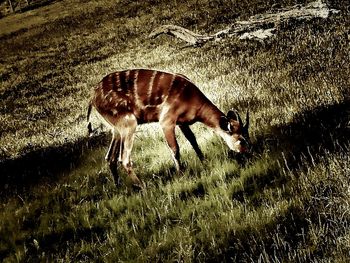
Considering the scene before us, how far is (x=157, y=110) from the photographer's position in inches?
226

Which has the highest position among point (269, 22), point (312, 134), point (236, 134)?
point (236, 134)

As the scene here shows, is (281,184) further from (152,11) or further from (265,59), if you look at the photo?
(152,11)

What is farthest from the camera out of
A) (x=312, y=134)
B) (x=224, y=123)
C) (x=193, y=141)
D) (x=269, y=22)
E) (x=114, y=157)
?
(x=269, y=22)

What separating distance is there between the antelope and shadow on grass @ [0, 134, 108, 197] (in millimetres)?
1636

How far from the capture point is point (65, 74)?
23.8 metres

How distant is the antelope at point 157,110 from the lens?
5535 mm

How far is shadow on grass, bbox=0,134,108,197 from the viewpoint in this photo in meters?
6.78

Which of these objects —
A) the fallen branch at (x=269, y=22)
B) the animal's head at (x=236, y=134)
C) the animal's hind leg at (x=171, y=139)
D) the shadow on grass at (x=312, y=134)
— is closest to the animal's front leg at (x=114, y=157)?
the animal's hind leg at (x=171, y=139)

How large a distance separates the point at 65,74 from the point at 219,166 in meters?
19.8

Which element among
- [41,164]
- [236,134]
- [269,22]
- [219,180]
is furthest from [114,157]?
[269,22]

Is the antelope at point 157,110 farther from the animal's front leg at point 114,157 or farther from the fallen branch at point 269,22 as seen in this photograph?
the fallen branch at point 269,22

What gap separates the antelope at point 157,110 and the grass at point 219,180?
361 mm

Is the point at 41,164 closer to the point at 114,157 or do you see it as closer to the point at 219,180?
the point at 114,157

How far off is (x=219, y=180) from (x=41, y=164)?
3.86m
